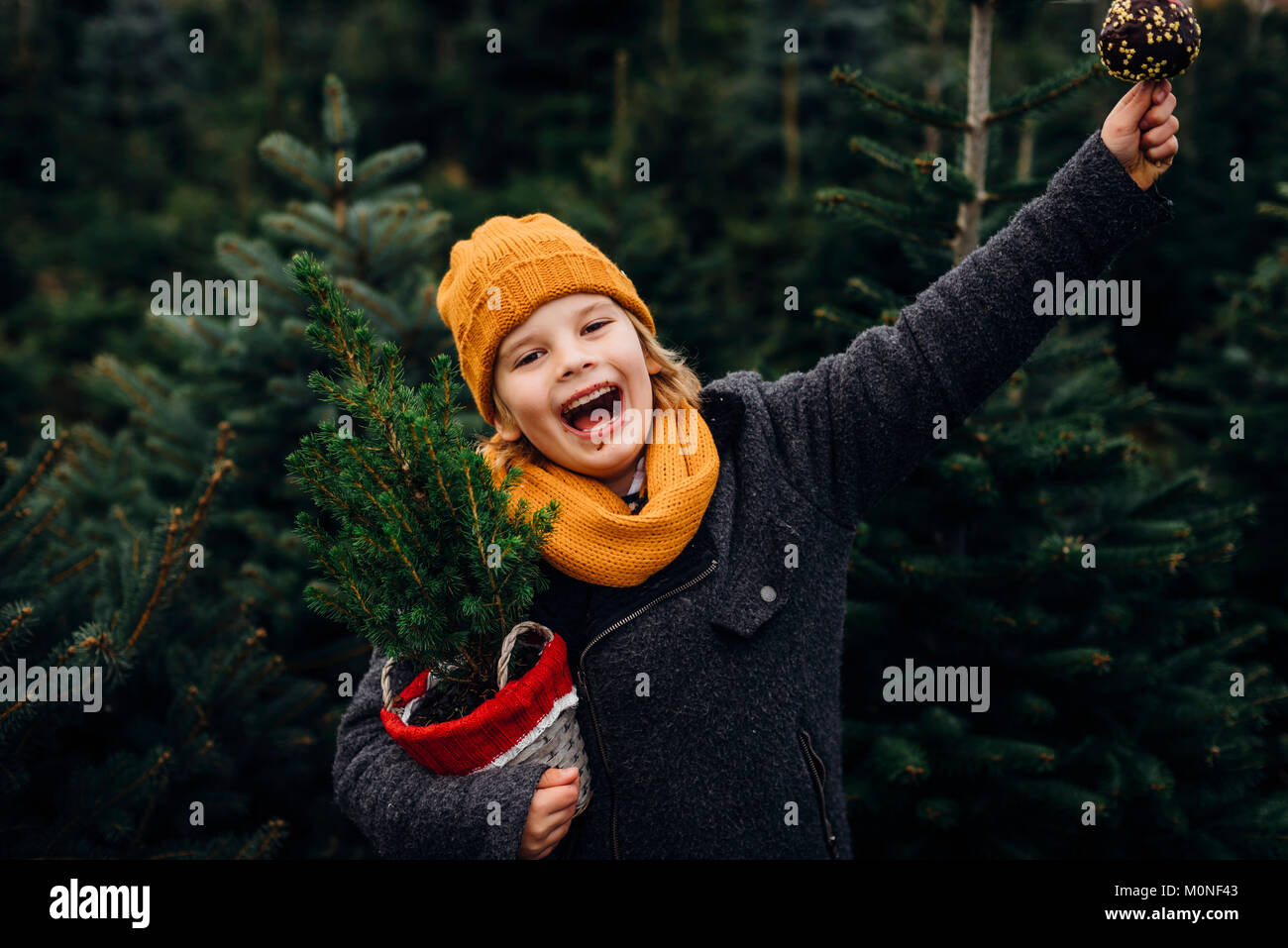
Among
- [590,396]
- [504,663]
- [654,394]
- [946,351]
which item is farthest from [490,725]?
[946,351]

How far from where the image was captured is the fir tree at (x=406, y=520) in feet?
5.30

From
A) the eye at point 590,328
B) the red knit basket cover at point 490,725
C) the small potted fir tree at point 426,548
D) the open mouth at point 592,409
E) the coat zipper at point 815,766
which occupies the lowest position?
the coat zipper at point 815,766

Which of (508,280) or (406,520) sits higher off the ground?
(508,280)

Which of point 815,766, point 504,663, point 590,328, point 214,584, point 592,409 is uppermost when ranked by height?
point 590,328

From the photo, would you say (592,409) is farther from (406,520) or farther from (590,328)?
(406,520)

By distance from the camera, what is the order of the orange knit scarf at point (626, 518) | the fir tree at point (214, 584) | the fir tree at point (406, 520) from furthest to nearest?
the fir tree at point (214, 584) < the orange knit scarf at point (626, 518) < the fir tree at point (406, 520)

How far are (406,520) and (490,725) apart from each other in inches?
16.6

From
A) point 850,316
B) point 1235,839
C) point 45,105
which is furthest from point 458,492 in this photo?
point 45,105

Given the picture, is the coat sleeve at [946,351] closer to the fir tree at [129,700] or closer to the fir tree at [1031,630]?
the fir tree at [1031,630]

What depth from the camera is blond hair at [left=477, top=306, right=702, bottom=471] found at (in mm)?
2049

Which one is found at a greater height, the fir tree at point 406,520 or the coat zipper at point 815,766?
the fir tree at point 406,520

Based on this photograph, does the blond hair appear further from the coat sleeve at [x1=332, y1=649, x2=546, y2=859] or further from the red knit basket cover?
the coat sleeve at [x1=332, y1=649, x2=546, y2=859]

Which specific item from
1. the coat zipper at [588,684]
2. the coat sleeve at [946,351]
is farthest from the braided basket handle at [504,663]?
the coat sleeve at [946,351]

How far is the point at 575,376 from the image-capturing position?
6.33 feet
